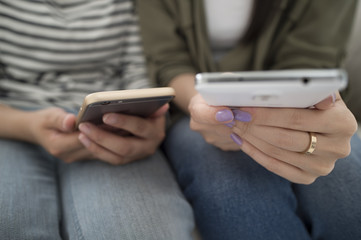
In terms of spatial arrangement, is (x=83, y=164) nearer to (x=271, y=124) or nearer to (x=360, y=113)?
(x=271, y=124)

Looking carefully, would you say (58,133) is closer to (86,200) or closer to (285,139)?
(86,200)

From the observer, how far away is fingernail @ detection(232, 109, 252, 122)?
38cm

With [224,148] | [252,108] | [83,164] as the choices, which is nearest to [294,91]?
[252,108]

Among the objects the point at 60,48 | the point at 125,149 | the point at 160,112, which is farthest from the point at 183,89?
the point at 60,48

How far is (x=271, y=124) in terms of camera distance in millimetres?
390

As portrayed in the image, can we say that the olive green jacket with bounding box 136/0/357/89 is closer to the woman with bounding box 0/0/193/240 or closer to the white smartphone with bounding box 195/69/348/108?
the woman with bounding box 0/0/193/240

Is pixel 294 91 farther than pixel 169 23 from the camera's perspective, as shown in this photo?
No

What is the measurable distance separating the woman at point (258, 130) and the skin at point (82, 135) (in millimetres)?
103

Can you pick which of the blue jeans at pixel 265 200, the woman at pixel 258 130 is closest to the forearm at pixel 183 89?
the woman at pixel 258 130

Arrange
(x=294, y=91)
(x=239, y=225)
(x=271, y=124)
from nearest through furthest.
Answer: (x=294, y=91)
(x=271, y=124)
(x=239, y=225)

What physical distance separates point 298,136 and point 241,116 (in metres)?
0.09

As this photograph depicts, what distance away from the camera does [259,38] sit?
71 centimetres

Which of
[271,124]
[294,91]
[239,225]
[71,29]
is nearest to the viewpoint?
[294,91]

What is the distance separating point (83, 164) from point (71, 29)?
1.10ft
